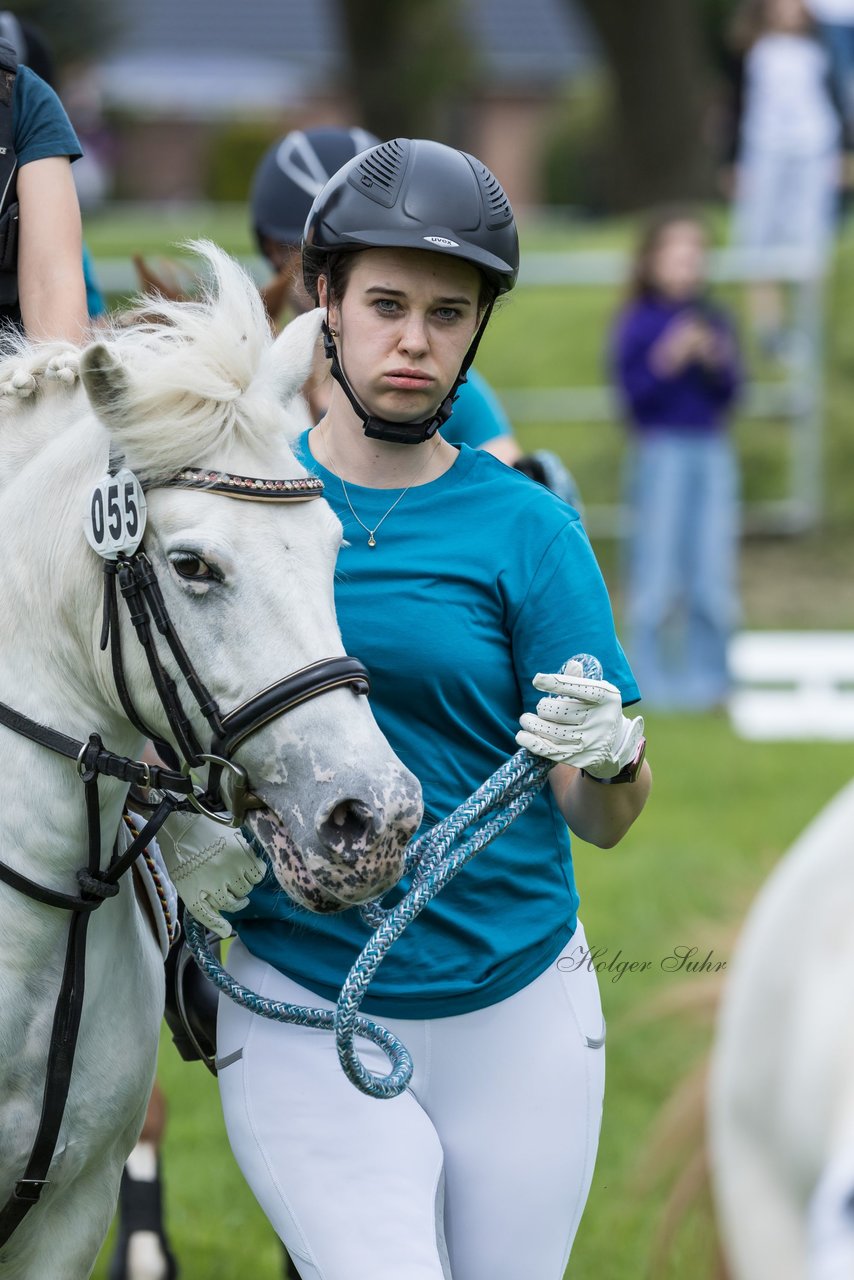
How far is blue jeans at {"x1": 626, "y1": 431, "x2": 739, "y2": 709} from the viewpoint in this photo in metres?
10.9

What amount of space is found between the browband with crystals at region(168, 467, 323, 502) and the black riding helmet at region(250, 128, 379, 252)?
2.45 metres

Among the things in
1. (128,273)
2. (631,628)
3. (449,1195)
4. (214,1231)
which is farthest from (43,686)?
(128,273)

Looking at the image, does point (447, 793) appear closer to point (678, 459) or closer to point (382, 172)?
point (382, 172)

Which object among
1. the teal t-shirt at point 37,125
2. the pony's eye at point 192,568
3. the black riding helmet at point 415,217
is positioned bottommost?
the pony's eye at point 192,568

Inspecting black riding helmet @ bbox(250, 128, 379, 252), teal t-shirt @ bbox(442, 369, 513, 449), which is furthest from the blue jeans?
teal t-shirt @ bbox(442, 369, 513, 449)

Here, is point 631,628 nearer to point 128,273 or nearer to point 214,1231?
point 128,273

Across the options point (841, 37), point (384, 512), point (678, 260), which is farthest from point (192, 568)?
point (841, 37)

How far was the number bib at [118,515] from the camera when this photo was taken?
2764 millimetres

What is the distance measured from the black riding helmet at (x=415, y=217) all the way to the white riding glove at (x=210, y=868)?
73 cm

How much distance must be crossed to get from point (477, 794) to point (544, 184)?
31.9 m

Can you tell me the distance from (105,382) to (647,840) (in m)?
5.91

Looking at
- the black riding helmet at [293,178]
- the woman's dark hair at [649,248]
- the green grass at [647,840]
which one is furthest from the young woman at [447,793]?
the woman's dark hair at [649,248]

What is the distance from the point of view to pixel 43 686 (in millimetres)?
2941

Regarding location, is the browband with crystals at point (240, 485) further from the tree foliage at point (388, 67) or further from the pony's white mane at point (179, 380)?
the tree foliage at point (388, 67)
